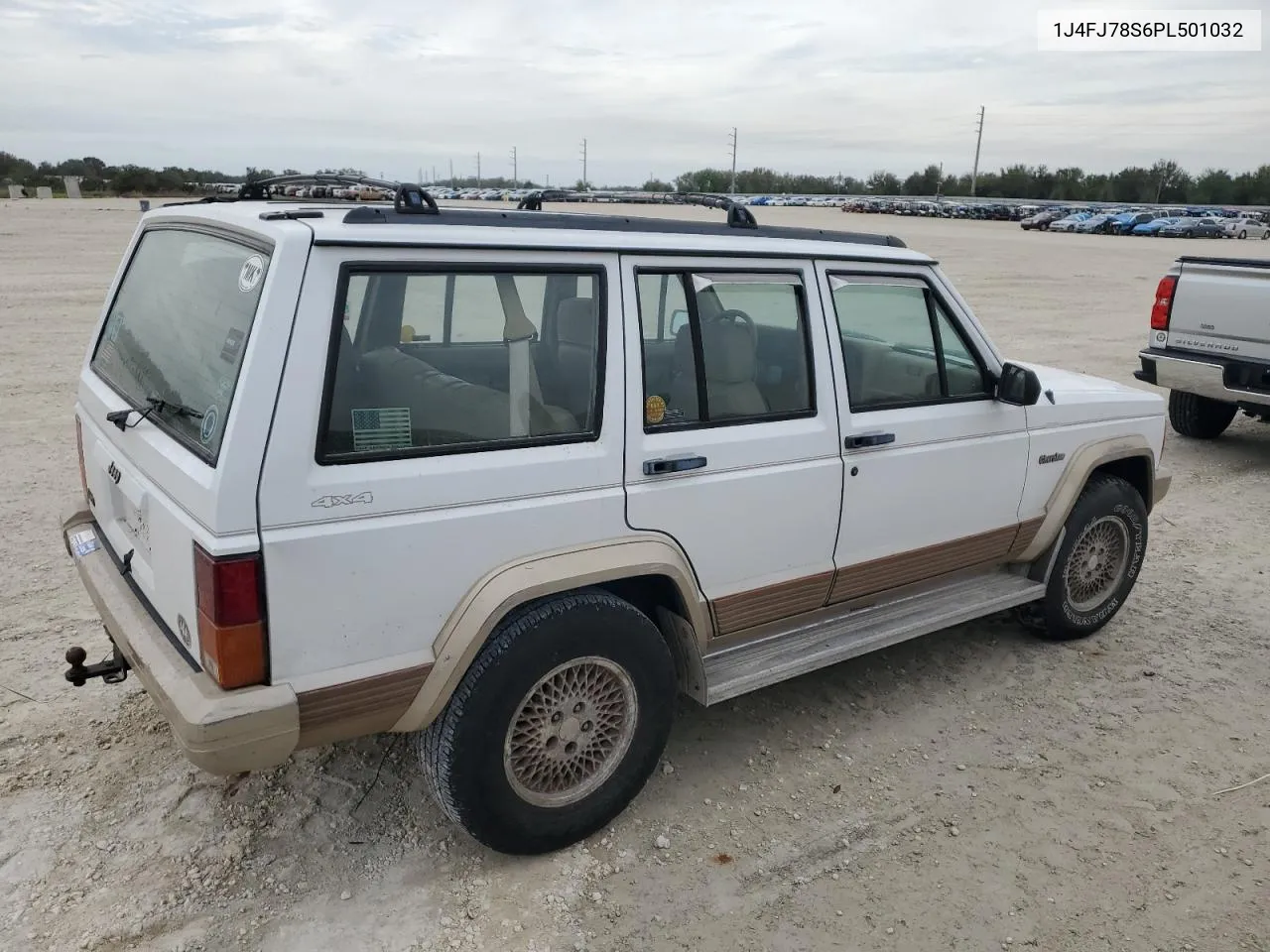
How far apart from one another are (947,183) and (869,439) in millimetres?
114273

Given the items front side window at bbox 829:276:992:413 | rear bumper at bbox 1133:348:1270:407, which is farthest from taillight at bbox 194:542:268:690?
rear bumper at bbox 1133:348:1270:407

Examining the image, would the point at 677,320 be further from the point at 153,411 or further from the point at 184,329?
the point at 153,411

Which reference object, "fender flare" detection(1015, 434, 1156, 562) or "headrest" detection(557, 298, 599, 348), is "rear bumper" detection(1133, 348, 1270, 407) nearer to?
"fender flare" detection(1015, 434, 1156, 562)

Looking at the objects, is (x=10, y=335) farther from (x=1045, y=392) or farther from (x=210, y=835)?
(x=1045, y=392)

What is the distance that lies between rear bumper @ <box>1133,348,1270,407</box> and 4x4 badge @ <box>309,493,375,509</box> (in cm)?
742

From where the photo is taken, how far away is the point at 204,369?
8.70 feet

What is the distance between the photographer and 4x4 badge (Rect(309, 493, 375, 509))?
8.04 feet

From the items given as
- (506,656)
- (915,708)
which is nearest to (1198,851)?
(915,708)

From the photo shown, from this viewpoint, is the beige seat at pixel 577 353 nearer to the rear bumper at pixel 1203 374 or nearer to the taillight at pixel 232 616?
the taillight at pixel 232 616

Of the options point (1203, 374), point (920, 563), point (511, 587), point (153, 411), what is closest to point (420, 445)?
point (511, 587)

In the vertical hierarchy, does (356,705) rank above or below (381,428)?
below

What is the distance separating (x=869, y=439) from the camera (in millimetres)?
3543

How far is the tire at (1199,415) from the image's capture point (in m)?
8.65

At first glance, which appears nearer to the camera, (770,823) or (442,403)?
(442,403)
